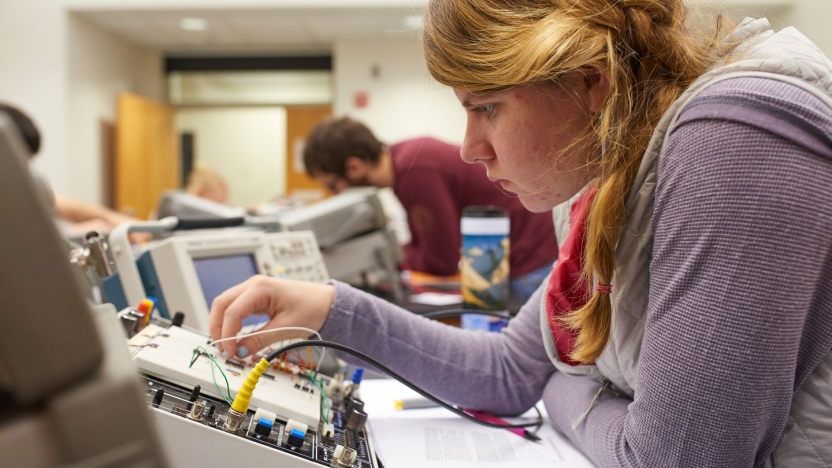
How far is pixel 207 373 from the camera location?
0.68 meters

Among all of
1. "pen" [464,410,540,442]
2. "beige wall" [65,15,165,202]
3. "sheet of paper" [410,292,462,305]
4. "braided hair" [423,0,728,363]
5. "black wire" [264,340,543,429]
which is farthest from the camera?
"beige wall" [65,15,165,202]

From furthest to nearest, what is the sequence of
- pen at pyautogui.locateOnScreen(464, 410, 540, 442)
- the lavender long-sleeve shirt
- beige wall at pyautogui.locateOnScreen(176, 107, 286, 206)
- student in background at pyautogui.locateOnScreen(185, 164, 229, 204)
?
beige wall at pyautogui.locateOnScreen(176, 107, 286, 206), student in background at pyautogui.locateOnScreen(185, 164, 229, 204), pen at pyautogui.locateOnScreen(464, 410, 540, 442), the lavender long-sleeve shirt

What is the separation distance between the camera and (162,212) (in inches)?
68.3

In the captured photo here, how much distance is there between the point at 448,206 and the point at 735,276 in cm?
203

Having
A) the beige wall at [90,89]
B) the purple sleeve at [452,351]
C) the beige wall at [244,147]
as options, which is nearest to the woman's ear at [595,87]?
the purple sleeve at [452,351]

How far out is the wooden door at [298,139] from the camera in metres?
7.30

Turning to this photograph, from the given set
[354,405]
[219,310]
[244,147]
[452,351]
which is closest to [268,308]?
[219,310]

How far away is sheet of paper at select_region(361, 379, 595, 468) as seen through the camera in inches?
30.2

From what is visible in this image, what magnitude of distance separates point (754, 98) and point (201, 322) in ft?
2.49

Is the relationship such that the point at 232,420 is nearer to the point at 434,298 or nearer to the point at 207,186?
the point at 434,298

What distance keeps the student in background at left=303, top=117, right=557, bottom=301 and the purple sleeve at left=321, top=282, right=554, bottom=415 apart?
1349 mm

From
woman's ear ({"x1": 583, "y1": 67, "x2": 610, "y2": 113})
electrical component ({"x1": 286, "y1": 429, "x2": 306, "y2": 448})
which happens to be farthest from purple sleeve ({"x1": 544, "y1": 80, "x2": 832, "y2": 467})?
electrical component ({"x1": 286, "y1": 429, "x2": 306, "y2": 448})

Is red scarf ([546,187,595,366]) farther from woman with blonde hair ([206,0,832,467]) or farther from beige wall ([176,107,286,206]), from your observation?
beige wall ([176,107,286,206])

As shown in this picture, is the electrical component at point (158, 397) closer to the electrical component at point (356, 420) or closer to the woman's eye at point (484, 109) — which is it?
the electrical component at point (356, 420)
